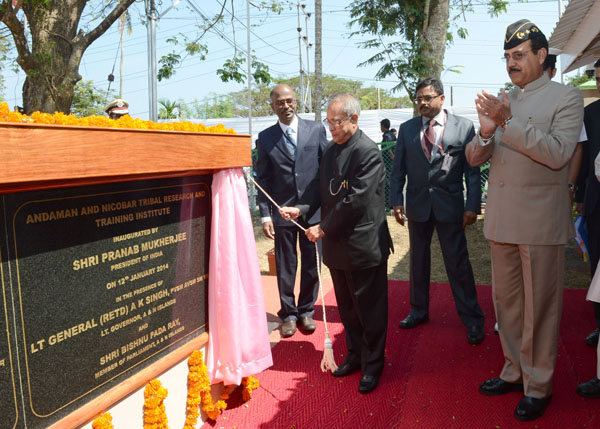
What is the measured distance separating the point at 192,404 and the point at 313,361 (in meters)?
1.23

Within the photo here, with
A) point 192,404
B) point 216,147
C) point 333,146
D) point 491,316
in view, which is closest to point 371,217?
point 333,146

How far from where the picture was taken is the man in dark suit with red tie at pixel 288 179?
457cm

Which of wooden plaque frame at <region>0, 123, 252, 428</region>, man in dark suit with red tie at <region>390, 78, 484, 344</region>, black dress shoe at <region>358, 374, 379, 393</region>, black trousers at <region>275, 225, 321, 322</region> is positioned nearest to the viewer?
wooden plaque frame at <region>0, 123, 252, 428</region>

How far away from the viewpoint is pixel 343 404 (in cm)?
331

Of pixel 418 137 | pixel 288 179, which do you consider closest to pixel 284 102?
pixel 288 179

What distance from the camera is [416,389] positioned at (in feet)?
11.3

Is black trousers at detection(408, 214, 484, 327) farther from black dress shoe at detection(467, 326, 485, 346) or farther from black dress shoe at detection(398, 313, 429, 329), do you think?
black dress shoe at detection(398, 313, 429, 329)

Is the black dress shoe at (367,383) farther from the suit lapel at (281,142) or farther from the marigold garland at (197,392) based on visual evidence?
the suit lapel at (281,142)

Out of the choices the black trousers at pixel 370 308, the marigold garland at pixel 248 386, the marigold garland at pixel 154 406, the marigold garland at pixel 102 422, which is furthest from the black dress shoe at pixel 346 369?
the marigold garland at pixel 102 422

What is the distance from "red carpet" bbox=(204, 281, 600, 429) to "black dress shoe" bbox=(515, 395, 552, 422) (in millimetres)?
34

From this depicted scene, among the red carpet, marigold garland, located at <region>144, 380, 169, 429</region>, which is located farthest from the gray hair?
marigold garland, located at <region>144, 380, 169, 429</region>

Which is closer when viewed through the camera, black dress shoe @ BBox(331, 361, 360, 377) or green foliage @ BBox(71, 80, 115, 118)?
black dress shoe @ BBox(331, 361, 360, 377)

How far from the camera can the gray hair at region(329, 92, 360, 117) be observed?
131 inches

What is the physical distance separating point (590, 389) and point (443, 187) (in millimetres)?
1792
